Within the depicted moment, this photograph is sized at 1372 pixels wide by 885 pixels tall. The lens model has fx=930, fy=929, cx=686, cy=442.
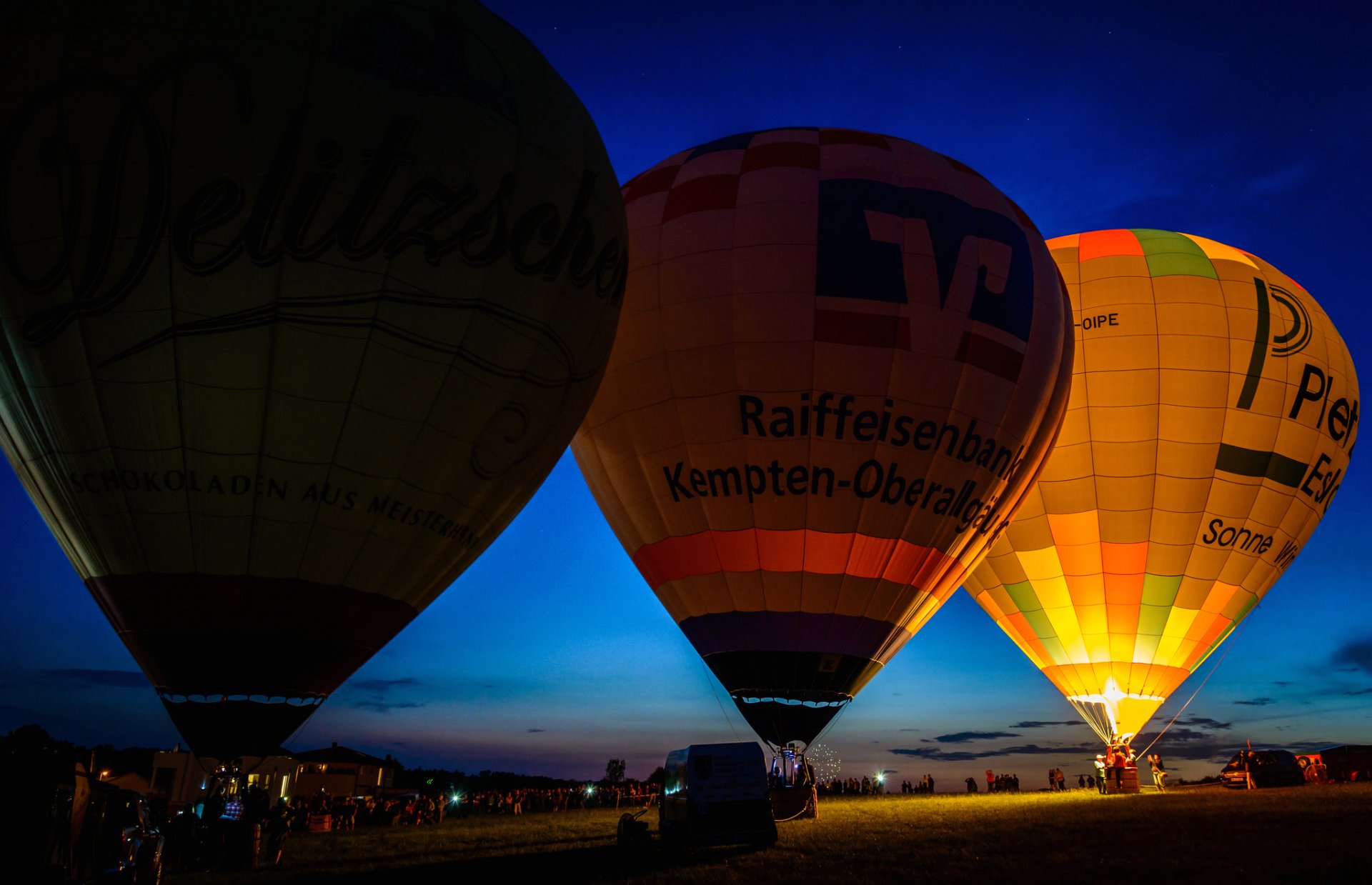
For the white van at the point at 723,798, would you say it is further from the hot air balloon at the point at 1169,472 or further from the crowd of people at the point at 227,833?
the hot air balloon at the point at 1169,472

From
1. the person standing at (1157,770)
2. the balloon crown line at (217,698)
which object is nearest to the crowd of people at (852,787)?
the person standing at (1157,770)

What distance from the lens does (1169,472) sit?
17.7 m

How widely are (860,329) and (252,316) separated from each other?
7723 mm

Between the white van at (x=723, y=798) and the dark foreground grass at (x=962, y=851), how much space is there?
0.27 m

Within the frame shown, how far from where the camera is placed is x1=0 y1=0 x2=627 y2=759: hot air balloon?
8.02m

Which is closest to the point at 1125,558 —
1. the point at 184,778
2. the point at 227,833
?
the point at 227,833

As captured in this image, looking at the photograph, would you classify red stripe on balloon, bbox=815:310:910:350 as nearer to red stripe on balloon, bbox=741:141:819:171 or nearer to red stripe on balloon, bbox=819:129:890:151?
red stripe on balloon, bbox=741:141:819:171

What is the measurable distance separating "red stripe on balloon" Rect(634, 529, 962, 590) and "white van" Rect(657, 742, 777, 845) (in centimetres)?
267

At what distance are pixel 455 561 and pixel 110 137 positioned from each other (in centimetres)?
503

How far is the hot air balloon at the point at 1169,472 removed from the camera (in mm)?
17719

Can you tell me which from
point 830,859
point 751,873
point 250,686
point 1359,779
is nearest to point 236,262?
point 250,686

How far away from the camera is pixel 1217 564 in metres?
18.0

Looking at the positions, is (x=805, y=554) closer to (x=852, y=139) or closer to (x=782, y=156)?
(x=782, y=156)

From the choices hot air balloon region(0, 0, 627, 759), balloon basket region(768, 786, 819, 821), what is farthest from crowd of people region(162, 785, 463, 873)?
balloon basket region(768, 786, 819, 821)
